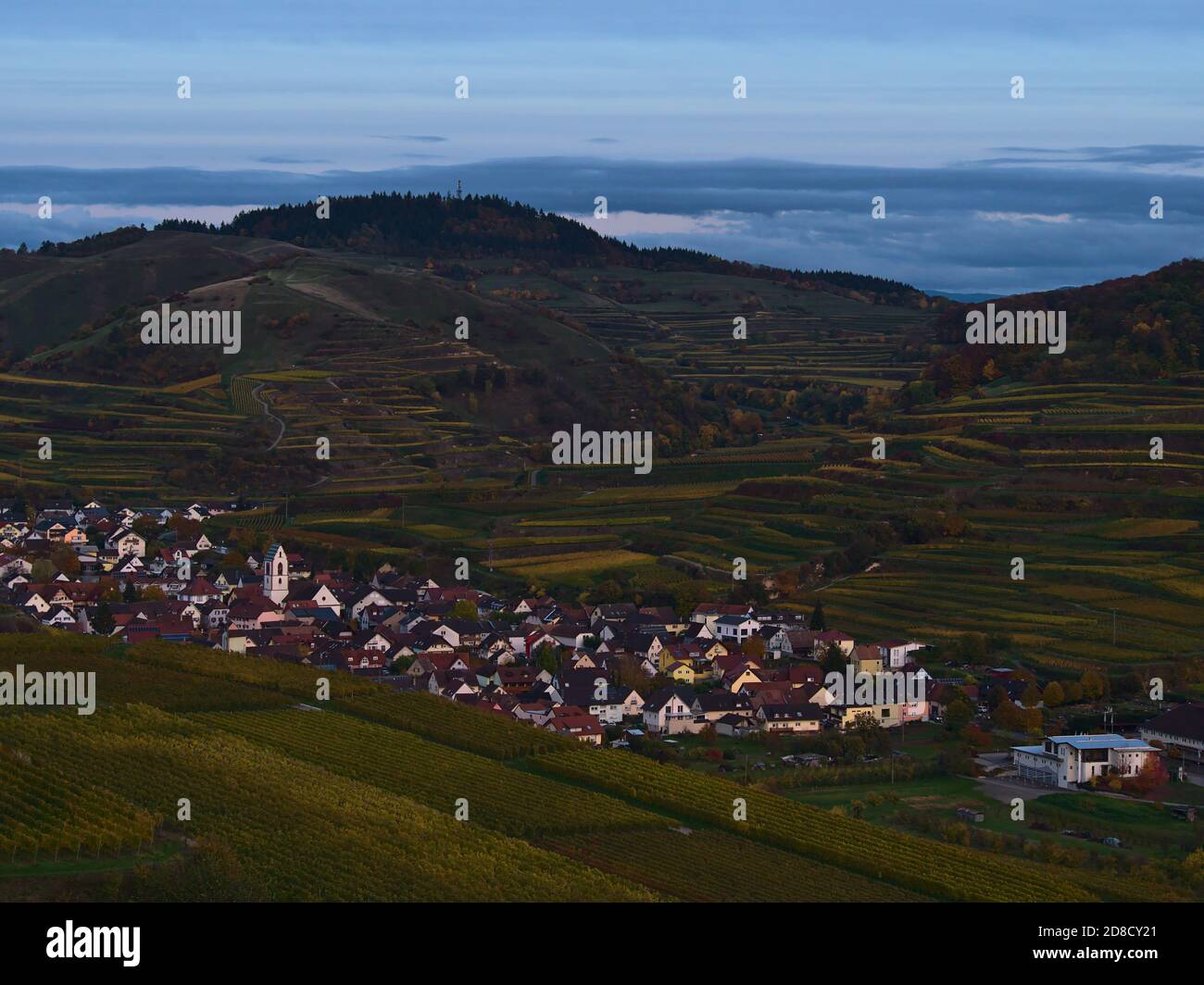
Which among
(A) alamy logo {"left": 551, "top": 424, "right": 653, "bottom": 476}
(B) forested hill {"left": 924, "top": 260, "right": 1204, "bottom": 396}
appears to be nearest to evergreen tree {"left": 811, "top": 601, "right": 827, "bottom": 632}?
(B) forested hill {"left": 924, "top": 260, "right": 1204, "bottom": 396}

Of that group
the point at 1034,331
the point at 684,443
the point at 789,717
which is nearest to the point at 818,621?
the point at 789,717

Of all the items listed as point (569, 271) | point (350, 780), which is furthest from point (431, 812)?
point (569, 271)

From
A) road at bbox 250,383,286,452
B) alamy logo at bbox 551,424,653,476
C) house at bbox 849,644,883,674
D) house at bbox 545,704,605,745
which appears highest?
road at bbox 250,383,286,452

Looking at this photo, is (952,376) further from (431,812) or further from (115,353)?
(431,812)

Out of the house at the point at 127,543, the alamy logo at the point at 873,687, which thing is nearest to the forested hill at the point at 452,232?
the house at the point at 127,543

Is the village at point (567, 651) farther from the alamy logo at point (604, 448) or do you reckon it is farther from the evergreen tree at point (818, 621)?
the alamy logo at point (604, 448)

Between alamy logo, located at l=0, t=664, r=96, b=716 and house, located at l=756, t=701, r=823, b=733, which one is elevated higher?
alamy logo, located at l=0, t=664, r=96, b=716

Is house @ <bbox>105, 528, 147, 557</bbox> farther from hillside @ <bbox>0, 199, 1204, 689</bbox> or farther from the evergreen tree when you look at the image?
the evergreen tree
